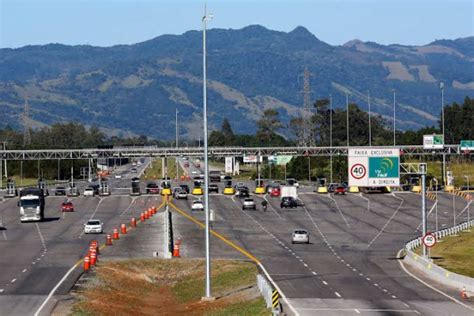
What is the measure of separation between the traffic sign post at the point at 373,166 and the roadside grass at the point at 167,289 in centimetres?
1237

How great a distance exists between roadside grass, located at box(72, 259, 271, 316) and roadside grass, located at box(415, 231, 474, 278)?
13.4 meters

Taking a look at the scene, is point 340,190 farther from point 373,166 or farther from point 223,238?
point 373,166

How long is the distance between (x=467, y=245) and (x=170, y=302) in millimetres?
38526

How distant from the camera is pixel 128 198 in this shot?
153000 millimetres

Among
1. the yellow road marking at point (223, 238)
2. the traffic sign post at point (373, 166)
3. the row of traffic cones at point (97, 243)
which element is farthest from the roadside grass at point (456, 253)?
the row of traffic cones at point (97, 243)

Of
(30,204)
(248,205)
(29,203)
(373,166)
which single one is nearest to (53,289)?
(373,166)

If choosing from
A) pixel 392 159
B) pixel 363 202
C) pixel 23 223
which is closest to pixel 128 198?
pixel 363 202

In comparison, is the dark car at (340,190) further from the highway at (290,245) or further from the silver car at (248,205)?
the silver car at (248,205)

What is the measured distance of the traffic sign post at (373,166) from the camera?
78.4 metres

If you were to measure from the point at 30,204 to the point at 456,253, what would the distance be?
46141 millimetres

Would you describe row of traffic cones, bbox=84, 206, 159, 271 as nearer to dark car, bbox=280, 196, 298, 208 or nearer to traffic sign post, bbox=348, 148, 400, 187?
dark car, bbox=280, 196, 298, 208

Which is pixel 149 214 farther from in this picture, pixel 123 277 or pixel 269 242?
pixel 123 277

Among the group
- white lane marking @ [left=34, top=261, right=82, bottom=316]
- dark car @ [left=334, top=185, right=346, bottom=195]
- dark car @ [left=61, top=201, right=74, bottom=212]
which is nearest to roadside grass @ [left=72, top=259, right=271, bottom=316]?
white lane marking @ [left=34, top=261, right=82, bottom=316]

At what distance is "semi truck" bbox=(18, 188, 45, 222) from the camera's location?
109 metres
